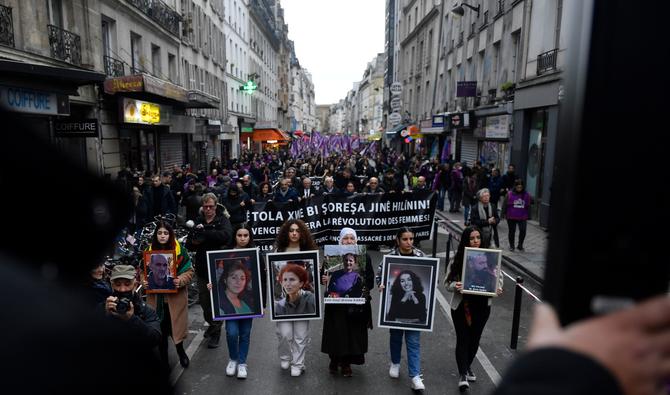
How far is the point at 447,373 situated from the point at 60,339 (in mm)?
5615

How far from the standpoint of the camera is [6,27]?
10633mm

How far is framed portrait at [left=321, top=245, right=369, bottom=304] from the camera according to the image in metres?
5.50

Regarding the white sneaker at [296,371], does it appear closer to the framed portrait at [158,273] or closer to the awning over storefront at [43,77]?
the framed portrait at [158,273]

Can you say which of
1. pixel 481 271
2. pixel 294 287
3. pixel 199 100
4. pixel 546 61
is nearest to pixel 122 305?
pixel 294 287

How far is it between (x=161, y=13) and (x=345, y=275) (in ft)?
68.7

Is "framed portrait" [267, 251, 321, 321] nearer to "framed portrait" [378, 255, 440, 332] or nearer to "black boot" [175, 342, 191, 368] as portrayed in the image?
"framed portrait" [378, 255, 440, 332]

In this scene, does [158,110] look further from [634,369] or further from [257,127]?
[257,127]

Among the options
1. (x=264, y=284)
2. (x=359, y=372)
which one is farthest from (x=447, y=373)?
(x=264, y=284)

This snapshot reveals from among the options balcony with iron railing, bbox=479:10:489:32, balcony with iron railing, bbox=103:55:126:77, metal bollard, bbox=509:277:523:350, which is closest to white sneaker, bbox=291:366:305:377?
metal bollard, bbox=509:277:523:350

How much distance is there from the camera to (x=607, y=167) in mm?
695

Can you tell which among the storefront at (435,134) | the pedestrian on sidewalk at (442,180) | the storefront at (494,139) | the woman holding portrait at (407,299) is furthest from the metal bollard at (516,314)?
the storefront at (435,134)

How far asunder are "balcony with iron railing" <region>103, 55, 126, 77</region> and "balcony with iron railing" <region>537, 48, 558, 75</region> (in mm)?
14948

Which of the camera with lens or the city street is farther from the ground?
the camera with lens

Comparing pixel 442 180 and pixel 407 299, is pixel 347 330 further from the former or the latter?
pixel 442 180
